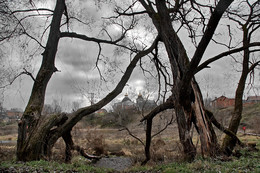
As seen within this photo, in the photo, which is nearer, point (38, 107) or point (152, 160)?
point (38, 107)

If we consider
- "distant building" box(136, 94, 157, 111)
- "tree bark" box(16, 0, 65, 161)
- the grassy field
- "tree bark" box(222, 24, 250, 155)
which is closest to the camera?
the grassy field

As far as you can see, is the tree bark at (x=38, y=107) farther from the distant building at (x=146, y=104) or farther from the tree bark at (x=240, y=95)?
the tree bark at (x=240, y=95)

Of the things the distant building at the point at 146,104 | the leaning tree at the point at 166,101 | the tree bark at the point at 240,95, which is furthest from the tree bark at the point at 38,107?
the tree bark at the point at 240,95

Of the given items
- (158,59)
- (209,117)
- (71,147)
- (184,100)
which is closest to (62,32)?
(158,59)

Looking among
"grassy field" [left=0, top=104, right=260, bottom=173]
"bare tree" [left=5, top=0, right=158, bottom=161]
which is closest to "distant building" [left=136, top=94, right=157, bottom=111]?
"grassy field" [left=0, top=104, right=260, bottom=173]

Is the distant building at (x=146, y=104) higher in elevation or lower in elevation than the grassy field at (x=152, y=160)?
higher

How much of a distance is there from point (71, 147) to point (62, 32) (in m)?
5.12

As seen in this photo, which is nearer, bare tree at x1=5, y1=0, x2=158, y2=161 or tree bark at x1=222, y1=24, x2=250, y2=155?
bare tree at x1=5, y1=0, x2=158, y2=161

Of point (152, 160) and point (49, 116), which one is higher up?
point (49, 116)

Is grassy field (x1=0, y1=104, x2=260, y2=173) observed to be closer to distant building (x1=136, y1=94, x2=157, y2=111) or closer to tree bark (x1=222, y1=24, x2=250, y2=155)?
tree bark (x1=222, y1=24, x2=250, y2=155)

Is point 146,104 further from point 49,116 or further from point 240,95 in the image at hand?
point 49,116

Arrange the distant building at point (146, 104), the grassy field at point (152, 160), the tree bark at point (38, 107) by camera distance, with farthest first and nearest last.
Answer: the distant building at point (146, 104) → the tree bark at point (38, 107) → the grassy field at point (152, 160)

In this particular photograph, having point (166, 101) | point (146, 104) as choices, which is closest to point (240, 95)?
point (166, 101)

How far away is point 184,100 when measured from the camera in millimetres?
6191
